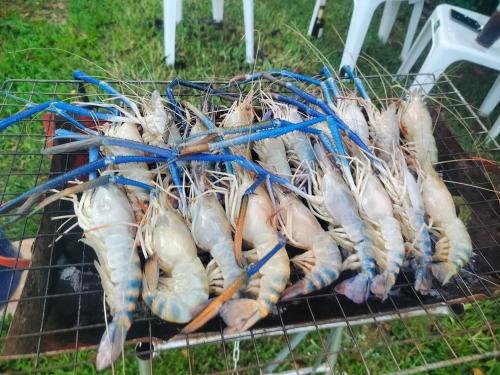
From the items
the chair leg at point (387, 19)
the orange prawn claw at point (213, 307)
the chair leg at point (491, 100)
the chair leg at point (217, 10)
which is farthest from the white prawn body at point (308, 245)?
the chair leg at point (387, 19)

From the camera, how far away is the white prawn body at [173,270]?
6.89 feet

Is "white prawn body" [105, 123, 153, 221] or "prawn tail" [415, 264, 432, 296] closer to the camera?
"prawn tail" [415, 264, 432, 296]

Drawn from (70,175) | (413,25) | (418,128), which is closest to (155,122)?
(70,175)

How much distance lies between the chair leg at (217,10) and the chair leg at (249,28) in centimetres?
75

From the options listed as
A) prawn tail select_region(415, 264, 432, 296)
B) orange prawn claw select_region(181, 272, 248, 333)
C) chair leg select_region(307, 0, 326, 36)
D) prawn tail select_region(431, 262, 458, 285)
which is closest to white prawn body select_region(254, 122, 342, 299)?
orange prawn claw select_region(181, 272, 248, 333)

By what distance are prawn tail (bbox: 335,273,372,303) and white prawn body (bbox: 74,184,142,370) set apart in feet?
3.44

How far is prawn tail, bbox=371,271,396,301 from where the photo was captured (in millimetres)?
2293

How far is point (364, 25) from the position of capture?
4645 millimetres

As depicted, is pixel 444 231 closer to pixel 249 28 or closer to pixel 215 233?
pixel 215 233

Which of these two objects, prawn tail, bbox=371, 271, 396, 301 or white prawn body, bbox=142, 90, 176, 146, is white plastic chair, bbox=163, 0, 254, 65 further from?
prawn tail, bbox=371, 271, 396, 301

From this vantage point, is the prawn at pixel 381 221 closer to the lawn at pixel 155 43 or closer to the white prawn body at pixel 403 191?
the white prawn body at pixel 403 191

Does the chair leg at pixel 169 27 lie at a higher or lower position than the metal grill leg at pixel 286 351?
higher

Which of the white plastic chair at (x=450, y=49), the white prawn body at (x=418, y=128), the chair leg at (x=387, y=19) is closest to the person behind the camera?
the white prawn body at (x=418, y=128)

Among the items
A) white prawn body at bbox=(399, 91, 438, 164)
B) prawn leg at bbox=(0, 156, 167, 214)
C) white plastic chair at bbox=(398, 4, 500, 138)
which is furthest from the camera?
white plastic chair at bbox=(398, 4, 500, 138)
